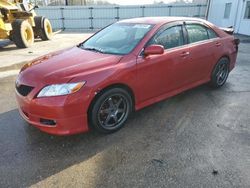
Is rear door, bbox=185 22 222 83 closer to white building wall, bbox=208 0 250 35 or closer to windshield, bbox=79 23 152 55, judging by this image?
windshield, bbox=79 23 152 55

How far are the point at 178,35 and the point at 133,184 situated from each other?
8.83 feet

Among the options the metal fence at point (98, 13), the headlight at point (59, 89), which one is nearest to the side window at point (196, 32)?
the headlight at point (59, 89)

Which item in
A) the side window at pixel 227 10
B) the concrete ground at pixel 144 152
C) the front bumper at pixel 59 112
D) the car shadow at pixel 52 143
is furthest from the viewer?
the side window at pixel 227 10

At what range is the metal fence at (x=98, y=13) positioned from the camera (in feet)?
66.1

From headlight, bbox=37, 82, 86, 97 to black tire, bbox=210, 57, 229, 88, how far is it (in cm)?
318

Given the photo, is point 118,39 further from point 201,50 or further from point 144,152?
point 144,152

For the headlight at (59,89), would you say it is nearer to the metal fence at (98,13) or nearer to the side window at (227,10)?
the side window at (227,10)

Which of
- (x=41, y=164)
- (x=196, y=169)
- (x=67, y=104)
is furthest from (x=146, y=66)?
(x=41, y=164)

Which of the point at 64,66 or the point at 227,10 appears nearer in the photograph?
the point at 64,66

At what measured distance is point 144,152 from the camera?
3.15 m

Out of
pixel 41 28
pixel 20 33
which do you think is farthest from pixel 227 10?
pixel 20 33

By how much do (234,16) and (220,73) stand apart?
1332cm

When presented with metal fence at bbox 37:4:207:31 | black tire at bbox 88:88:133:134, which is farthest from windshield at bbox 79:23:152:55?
metal fence at bbox 37:4:207:31

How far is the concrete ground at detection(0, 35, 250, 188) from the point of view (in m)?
2.69
